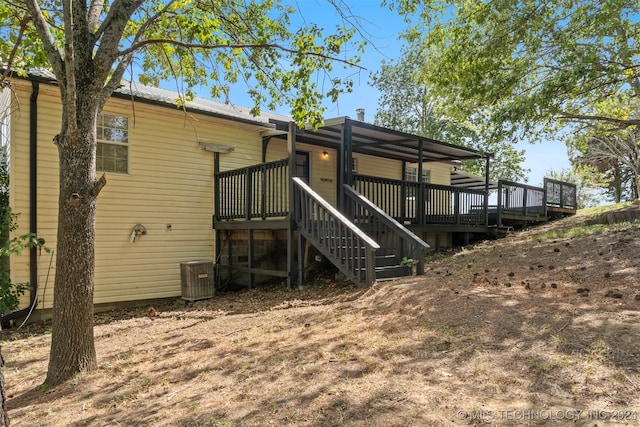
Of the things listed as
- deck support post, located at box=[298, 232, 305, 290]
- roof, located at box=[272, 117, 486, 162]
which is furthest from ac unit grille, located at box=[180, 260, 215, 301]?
roof, located at box=[272, 117, 486, 162]

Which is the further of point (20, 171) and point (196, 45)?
point (20, 171)

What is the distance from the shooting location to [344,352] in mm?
3824

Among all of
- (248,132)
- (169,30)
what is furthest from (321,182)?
(169,30)

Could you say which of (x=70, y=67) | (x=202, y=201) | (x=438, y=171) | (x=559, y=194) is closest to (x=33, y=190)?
(x=202, y=201)

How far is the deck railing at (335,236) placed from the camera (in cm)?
618

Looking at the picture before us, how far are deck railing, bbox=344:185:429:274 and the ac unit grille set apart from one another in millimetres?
3375

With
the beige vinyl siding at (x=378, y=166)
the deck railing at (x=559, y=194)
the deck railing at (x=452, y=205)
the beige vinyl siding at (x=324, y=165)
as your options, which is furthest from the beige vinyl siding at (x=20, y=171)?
the deck railing at (x=559, y=194)

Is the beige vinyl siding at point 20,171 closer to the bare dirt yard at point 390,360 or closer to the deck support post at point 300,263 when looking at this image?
the bare dirt yard at point 390,360

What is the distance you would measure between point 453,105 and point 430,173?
4883 mm

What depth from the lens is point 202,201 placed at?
9.06 meters

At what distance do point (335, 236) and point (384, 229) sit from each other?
1.41m

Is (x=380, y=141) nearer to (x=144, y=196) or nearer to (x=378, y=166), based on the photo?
(x=378, y=166)

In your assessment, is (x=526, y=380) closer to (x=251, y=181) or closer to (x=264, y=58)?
(x=264, y=58)

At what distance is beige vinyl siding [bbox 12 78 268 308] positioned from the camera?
691cm
